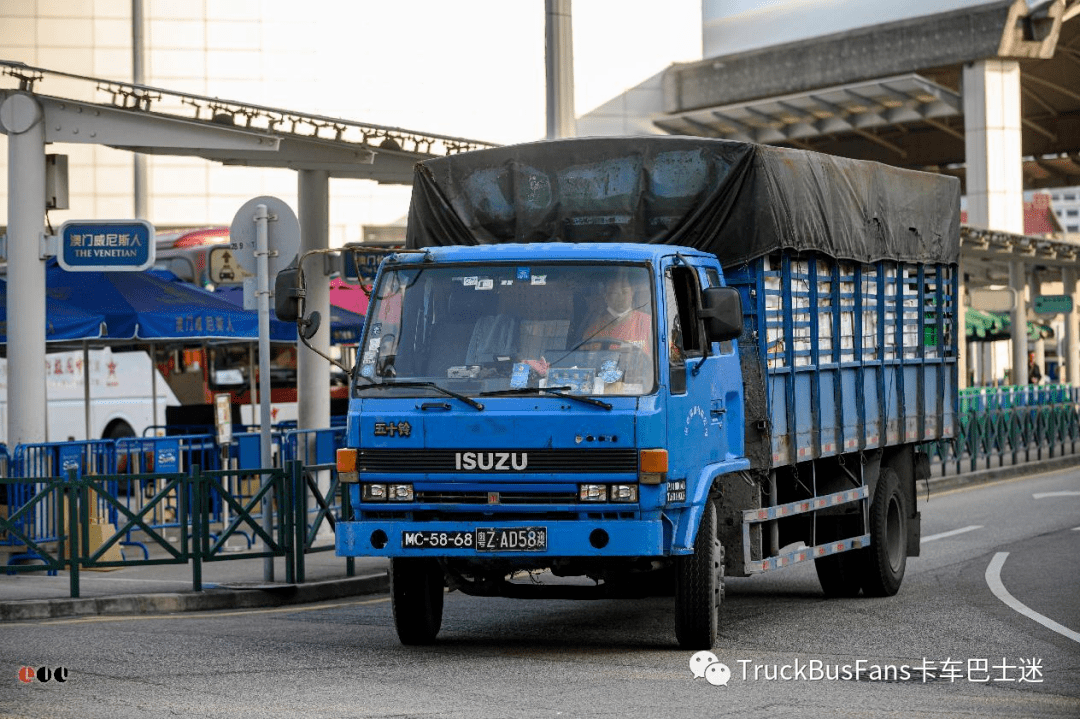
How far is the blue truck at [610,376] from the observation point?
9969 millimetres

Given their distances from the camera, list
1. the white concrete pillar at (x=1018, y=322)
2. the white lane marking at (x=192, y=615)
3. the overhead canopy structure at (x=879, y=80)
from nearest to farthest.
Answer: the white lane marking at (x=192, y=615) < the white concrete pillar at (x=1018, y=322) < the overhead canopy structure at (x=879, y=80)

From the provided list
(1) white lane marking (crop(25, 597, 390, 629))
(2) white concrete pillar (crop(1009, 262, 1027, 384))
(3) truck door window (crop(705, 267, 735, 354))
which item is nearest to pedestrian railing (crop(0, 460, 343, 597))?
(1) white lane marking (crop(25, 597, 390, 629))

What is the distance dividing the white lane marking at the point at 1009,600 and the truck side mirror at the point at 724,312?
9.66 feet

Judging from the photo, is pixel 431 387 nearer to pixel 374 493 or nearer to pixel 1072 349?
pixel 374 493

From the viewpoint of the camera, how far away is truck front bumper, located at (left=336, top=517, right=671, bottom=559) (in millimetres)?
9883

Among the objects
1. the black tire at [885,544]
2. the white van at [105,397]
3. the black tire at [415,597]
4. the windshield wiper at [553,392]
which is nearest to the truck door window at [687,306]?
the windshield wiper at [553,392]

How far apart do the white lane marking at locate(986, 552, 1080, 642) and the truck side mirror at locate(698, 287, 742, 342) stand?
2.94 m

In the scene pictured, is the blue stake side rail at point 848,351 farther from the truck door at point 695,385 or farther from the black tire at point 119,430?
the black tire at point 119,430

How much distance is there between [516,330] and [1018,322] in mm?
33772

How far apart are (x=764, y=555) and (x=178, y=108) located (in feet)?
28.5

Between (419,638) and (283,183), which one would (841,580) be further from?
(283,183)

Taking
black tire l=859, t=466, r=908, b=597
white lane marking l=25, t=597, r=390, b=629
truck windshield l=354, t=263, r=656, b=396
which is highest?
truck windshield l=354, t=263, r=656, b=396

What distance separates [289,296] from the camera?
36.1 ft

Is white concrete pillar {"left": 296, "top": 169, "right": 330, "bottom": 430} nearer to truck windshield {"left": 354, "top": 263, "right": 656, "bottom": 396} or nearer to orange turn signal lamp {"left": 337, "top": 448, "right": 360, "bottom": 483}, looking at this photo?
truck windshield {"left": 354, "top": 263, "right": 656, "bottom": 396}
